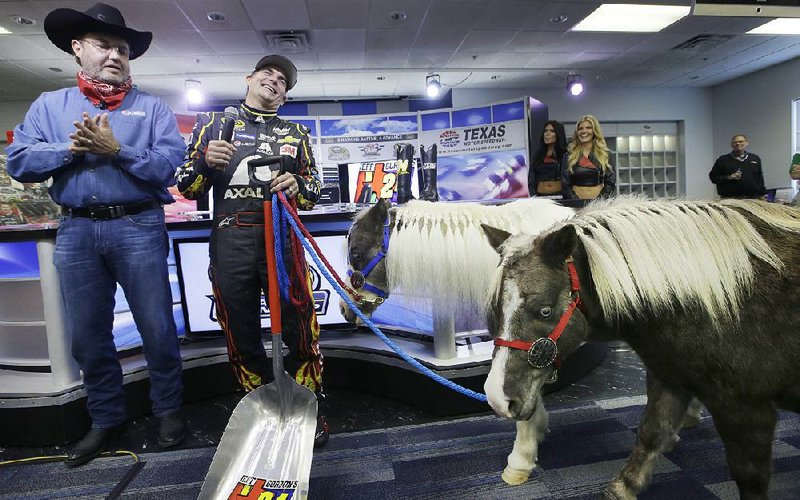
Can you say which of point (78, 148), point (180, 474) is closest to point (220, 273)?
point (78, 148)

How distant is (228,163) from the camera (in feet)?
6.09

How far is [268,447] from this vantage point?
1.44 m

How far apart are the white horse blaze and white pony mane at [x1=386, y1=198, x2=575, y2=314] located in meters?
0.86

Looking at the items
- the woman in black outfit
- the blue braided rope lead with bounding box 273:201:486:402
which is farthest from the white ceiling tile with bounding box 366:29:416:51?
the blue braided rope lead with bounding box 273:201:486:402

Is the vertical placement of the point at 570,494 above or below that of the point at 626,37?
below

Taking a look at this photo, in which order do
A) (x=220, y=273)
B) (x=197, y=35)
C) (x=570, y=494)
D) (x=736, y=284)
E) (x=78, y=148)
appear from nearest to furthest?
(x=736, y=284)
(x=570, y=494)
(x=78, y=148)
(x=220, y=273)
(x=197, y=35)

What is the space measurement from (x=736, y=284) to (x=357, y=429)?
75.8 inches

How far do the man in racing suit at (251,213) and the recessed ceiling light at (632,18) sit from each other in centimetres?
600

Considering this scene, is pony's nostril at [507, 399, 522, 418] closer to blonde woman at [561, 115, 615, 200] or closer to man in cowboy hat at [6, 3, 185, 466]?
man in cowboy hat at [6, 3, 185, 466]

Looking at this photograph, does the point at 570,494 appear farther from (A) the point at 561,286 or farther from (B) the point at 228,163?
(B) the point at 228,163

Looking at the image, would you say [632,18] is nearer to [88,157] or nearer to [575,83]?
[575,83]

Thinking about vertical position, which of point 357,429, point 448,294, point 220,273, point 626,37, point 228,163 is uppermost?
point 626,37

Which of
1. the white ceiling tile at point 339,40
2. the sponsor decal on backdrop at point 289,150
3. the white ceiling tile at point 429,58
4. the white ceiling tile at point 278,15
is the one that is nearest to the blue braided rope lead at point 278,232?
the sponsor decal on backdrop at point 289,150

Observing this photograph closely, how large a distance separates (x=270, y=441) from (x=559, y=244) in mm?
1174
